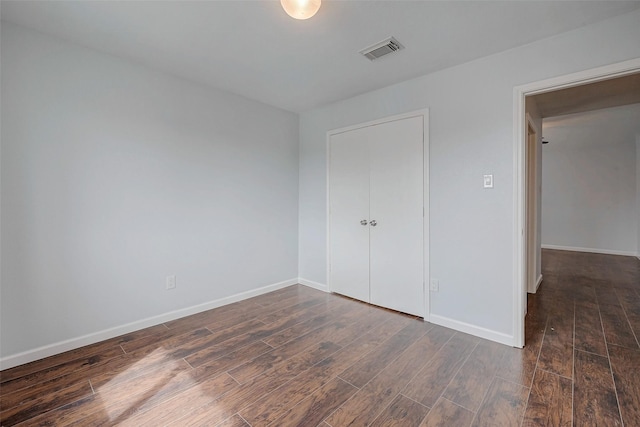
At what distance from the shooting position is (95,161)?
2.33 metres

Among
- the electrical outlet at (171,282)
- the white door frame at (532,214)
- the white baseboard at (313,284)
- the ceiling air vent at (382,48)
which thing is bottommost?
the white baseboard at (313,284)

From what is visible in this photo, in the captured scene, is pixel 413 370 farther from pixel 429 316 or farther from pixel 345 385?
pixel 429 316

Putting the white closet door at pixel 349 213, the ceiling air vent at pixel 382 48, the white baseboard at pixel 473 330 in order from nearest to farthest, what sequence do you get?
the ceiling air vent at pixel 382 48, the white baseboard at pixel 473 330, the white closet door at pixel 349 213

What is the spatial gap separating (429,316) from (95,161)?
332 centimetres

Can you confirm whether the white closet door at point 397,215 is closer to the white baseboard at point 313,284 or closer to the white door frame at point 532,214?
the white baseboard at point 313,284

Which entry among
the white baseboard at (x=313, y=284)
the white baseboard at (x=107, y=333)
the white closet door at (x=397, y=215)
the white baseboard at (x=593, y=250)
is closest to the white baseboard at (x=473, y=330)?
the white closet door at (x=397, y=215)

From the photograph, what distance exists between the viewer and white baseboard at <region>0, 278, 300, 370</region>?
2006 millimetres

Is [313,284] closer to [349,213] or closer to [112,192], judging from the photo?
[349,213]

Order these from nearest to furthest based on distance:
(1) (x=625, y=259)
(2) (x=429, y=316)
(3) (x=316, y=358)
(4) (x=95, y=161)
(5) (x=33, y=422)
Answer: (5) (x=33, y=422)
(3) (x=316, y=358)
(4) (x=95, y=161)
(2) (x=429, y=316)
(1) (x=625, y=259)

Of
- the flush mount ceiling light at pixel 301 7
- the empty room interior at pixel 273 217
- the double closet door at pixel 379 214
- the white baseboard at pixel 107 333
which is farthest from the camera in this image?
the double closet door at pixel 379 214

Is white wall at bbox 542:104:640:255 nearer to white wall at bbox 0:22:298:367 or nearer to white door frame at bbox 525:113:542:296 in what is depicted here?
white door frame at bbox 525:113:542:296

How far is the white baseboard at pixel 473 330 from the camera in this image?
232 centimetres

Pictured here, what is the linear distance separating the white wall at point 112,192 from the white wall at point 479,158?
6.38 feet

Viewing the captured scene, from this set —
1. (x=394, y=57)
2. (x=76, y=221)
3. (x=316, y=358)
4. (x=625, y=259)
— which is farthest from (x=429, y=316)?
(x=625, y=259)
